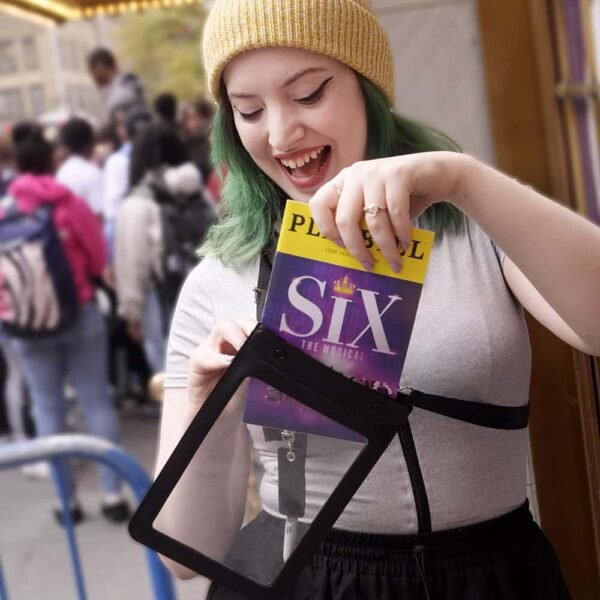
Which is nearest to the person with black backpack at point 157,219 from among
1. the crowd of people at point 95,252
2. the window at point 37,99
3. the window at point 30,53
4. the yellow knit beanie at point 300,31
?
the crowd of people at point 95,252

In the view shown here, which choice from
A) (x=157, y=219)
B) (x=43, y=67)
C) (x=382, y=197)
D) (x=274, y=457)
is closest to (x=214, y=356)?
(x=274, y=457)

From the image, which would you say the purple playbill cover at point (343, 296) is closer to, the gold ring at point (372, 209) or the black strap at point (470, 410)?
the gold ring at point (372, 209)

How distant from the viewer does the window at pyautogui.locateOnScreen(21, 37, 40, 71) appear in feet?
25.9

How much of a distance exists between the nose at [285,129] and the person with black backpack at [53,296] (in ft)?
10.5

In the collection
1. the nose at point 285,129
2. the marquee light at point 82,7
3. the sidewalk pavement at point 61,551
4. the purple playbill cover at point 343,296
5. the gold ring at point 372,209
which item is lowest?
the sidewalk pavement at point 61,551

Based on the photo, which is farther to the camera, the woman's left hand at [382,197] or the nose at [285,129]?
the nose at [285,129]

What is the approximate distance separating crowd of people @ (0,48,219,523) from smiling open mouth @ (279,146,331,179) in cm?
301

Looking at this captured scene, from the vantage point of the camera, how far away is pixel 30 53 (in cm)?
796

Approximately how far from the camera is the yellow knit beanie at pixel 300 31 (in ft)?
3.92

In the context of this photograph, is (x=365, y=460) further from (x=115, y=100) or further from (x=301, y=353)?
(x=115, y=100)

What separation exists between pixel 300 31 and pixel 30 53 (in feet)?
24.2

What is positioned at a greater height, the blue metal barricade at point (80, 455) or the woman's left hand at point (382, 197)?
the woman's left hand at point (382, 197)

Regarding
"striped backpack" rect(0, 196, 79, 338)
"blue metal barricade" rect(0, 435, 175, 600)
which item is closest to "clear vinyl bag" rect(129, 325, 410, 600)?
"blue metal barricade" rect(0, 435, 175, 600)

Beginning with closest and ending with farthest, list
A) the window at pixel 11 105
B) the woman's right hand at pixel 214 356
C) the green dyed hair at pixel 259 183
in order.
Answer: the woman's right hand at pixel 214 356 → the green dyed hair at pixel 259 183 → the window at pixel 11 105
